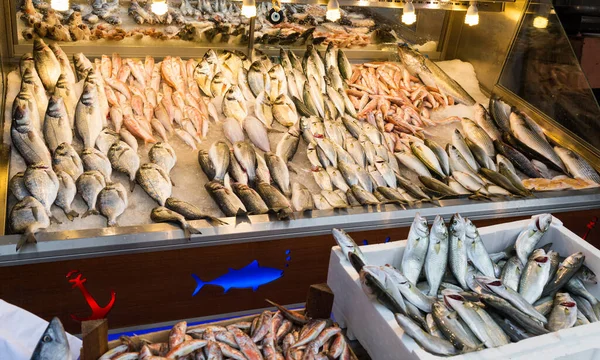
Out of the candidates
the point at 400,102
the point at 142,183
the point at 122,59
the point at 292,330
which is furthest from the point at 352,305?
the point at 122,59

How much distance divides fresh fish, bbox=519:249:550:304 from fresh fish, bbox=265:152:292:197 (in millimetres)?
1309

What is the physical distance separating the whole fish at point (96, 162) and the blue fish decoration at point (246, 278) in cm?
75

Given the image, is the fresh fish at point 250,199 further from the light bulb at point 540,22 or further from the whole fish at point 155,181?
the light bulb at point 540,22

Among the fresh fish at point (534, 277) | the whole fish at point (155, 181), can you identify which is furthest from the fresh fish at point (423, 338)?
the whole fish at point (155, 181)

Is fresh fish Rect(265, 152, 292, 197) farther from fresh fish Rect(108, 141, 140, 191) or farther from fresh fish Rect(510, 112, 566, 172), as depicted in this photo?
fresh fish Rect(510, 112, 566, 172)

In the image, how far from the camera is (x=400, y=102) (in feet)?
14.2

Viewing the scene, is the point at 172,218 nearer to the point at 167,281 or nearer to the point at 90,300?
the point at 167,281

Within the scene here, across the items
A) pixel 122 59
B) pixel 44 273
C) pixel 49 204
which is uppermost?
pixel 122 59

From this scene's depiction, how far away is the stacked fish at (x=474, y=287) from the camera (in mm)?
2029

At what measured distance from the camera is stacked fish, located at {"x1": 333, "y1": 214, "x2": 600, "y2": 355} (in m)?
2.03

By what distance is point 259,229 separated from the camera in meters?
2.92

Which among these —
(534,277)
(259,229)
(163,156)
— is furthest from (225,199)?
(534,277)

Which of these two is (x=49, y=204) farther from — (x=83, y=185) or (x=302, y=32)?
(x=302, y=32)

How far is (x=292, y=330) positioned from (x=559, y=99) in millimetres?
2952
